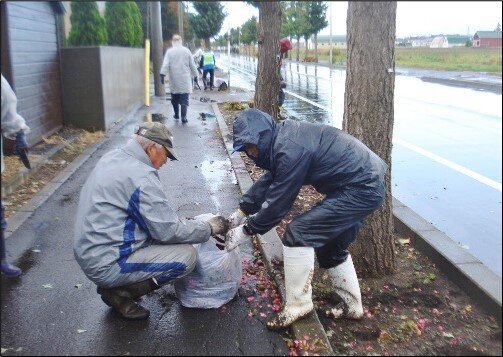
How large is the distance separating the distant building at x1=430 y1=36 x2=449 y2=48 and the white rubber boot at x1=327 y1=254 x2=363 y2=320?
1.61 meters

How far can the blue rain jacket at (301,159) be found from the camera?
3438 millimetres

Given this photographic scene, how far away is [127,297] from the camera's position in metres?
3.85

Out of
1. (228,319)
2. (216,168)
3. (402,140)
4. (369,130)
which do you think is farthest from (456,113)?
(228,319)

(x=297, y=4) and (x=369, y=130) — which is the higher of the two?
(x=297, y=4)

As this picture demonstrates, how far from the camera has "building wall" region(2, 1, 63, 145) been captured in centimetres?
855

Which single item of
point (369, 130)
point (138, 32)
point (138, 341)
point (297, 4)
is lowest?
point (138, 341)

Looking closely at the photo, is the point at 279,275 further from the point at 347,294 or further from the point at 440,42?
the point at 440,42

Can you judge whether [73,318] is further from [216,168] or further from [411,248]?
[216,168]

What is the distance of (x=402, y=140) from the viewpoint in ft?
39.5

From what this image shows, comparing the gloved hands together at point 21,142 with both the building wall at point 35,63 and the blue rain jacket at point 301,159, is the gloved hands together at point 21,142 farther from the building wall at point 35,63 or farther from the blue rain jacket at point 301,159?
the building wall at point 35,63

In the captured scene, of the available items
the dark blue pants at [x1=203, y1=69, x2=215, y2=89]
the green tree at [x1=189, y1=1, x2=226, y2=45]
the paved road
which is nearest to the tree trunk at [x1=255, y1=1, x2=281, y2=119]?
the paved road

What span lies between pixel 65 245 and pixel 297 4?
45601mm

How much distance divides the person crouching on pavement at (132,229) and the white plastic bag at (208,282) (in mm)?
178

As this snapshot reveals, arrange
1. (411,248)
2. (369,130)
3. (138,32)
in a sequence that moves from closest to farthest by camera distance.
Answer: (369,130) < (411,248) < (138,32)
